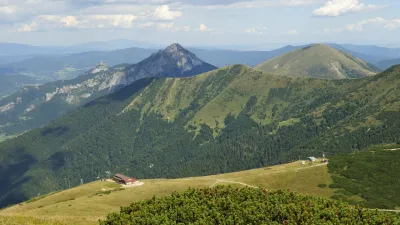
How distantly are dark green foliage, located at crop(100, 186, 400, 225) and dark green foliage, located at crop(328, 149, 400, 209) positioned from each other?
311 feet

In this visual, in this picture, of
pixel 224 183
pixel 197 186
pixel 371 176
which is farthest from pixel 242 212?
pixel 371 176

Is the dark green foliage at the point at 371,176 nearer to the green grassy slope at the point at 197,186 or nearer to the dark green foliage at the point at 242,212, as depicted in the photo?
the green grassy slope at the point at 197,186

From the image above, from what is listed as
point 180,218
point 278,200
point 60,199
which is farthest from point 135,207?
point 60,199

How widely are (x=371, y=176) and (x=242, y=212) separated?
136 m

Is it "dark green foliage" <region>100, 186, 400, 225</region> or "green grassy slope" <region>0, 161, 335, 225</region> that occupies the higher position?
"dark green foliage" <region>100, 186, 400, 225</region>

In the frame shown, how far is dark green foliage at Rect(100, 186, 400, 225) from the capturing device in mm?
50000

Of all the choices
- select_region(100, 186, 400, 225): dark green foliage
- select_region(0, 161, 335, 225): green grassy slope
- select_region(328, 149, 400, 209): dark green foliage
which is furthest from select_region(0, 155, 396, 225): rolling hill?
select_region(100, 186, 400, 225): dark green foliage

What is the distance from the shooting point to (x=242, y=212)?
5156 cm

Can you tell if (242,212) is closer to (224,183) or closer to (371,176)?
→ (224,183)

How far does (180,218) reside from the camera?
51875 millimetres

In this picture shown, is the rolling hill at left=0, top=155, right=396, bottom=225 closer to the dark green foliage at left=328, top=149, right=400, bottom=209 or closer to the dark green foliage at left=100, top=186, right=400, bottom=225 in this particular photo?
the dark green foliage at left=328, top=149, right=400, bottom=209

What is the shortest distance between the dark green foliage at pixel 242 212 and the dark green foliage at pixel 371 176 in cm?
9487

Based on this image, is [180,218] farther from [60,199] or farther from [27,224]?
[60,199]

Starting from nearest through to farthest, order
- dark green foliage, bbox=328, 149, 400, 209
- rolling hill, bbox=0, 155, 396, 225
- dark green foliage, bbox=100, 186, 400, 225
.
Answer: dark green foliage, bbox=100, 186, 400, 225, rolling hill, bbox=0, 155, 396, 225, dark green foliage, bbox=328, 149, 400, 209
